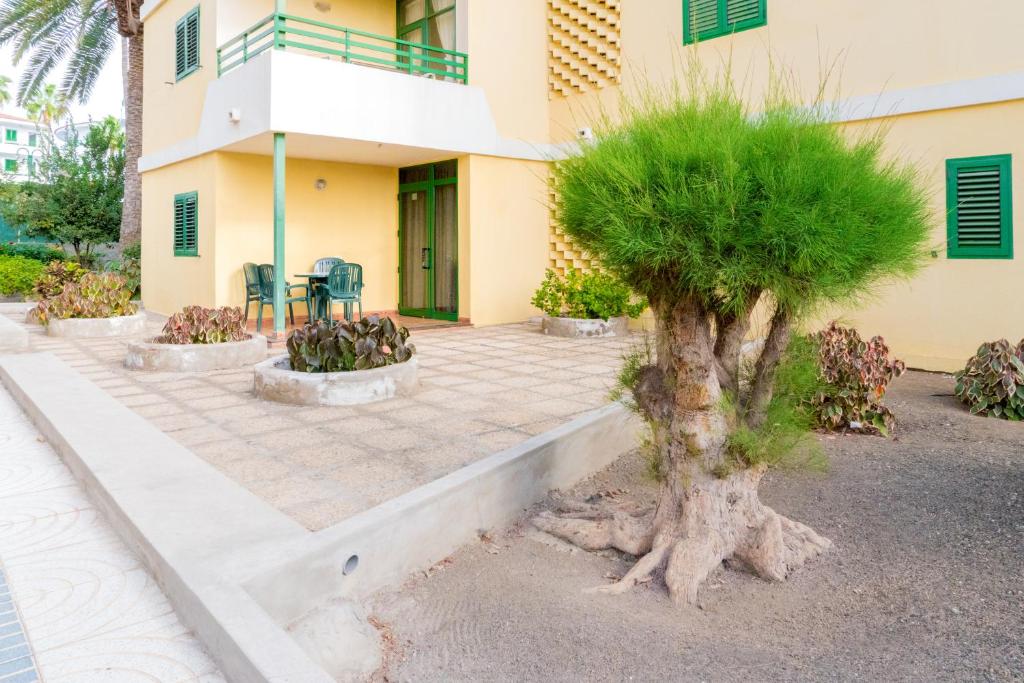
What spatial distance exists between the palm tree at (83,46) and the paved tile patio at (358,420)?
8.30 metres

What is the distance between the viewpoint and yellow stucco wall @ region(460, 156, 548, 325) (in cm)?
1070

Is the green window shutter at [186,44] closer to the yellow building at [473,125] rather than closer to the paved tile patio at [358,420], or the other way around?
the yellow building at [473,125]

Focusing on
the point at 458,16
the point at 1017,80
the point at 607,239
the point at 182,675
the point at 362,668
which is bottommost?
the point at 362,668

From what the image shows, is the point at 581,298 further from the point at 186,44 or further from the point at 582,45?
the point at 186,44

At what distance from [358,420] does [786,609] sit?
298 cm

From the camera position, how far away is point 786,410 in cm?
301

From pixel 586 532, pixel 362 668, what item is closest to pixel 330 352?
pixel 586 532

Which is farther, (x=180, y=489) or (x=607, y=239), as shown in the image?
(x=180, y=489)

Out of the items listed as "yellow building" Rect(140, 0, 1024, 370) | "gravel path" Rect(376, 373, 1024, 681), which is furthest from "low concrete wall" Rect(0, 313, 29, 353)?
"gravel path" Rect(376, 373, 1024, 681)

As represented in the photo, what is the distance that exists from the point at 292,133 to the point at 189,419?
199 inches

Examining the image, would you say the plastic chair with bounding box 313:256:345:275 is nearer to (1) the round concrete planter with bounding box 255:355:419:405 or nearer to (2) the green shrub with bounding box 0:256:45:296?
(1) the round concrete planter with bounding box 255:355:419:405

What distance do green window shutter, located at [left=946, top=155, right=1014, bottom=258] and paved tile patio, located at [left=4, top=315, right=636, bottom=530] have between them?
3636mm

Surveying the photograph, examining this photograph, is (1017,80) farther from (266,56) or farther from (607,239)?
(266,56)

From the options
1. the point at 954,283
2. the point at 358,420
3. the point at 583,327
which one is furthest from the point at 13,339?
the point at 954,283
